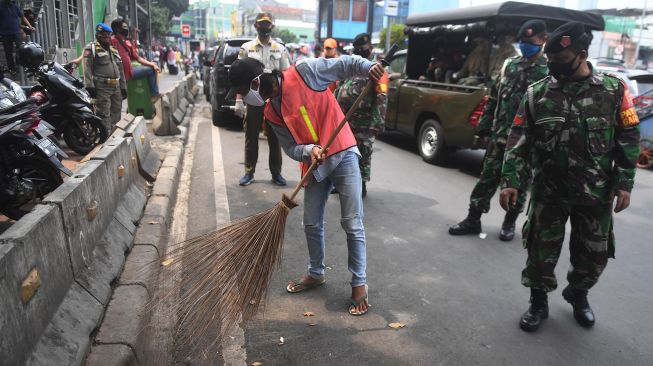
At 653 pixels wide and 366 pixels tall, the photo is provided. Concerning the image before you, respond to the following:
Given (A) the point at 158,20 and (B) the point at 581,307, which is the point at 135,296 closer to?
(B) the point at 581,307

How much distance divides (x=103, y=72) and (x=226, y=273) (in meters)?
5.24

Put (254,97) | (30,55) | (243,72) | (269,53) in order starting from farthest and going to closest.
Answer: (269,53)
(30,55)
(254,97)
(243,72)

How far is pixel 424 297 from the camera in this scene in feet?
11.3

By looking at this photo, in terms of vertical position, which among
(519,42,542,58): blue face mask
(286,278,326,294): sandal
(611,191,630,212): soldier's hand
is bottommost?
(286,278,326,294): sandal

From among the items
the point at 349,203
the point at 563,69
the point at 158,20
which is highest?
the point at 158,20

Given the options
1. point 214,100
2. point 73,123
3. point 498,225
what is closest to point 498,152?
point 498,225

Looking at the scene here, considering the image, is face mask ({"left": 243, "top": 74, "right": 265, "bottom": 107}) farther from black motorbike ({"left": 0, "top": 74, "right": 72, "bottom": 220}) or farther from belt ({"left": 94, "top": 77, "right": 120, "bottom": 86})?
belt ({"left": 94, "top": 77, "right": 120, "bottom": 86})

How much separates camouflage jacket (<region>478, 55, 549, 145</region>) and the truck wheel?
9.55 ft

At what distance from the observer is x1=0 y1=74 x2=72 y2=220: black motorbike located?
156 inches

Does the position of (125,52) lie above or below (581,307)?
above

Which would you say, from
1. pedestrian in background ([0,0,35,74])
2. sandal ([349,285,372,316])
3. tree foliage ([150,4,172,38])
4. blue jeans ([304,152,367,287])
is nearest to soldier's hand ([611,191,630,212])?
blue jeans ([304,152,367,287])

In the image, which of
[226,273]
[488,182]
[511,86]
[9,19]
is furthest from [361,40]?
[9,19]

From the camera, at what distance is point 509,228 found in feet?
15.2

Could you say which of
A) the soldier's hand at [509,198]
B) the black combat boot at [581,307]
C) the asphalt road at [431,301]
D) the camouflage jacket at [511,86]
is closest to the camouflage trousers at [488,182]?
the camouflage jacket at [511,86]
